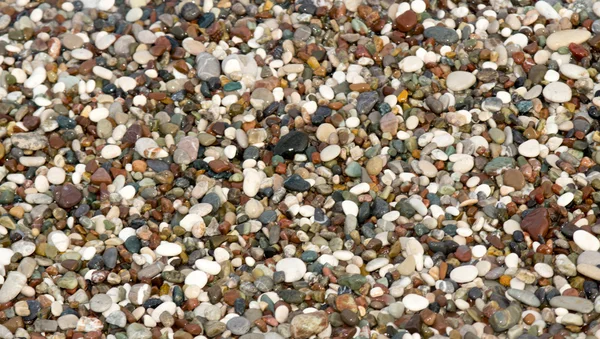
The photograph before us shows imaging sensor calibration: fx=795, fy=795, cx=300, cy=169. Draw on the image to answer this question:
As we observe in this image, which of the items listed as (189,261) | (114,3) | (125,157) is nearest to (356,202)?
(189,261)

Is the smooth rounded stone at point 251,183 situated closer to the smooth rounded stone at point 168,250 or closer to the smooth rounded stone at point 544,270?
the smooth rounded stone at point 168,250

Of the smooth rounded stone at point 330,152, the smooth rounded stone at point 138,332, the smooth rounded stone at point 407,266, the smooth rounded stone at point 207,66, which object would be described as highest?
the smooth rounded stone at point 207,66

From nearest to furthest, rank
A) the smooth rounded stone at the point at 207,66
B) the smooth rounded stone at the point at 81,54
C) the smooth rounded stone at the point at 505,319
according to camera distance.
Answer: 1. the smooth rounded stone at the point at 505,319
2. the smooth rounded stone at the point at 207,66
3. the smooth rounded stone at the point at 81,54

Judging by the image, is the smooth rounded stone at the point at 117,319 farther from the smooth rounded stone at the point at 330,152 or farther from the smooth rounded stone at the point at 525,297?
the smooth rounded stone at the point at 525,297

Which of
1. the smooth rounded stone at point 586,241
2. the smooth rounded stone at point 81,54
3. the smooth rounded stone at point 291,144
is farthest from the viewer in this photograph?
the smooth rounded stone at point 81,54

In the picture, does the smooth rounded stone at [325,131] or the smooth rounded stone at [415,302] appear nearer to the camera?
the smooth rounded stone at [415,302]

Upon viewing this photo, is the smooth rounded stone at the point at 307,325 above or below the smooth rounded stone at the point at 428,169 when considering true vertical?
below

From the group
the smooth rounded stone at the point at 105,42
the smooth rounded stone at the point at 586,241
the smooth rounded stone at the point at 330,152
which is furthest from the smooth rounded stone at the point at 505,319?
the smooth rounded stone at the point at 105,42

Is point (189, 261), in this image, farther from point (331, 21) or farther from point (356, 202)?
point (331, 21)

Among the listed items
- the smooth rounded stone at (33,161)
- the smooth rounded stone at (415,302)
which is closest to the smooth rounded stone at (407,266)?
the smooth rounded stone at (415,302)

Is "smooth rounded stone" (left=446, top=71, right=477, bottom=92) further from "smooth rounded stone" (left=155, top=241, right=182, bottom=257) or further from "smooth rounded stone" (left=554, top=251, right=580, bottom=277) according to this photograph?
"smooth rounded stone" (left=155, top=241, right=182, bottom=257)
